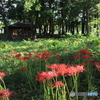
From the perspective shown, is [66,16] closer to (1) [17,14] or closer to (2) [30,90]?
(1) [17,14]

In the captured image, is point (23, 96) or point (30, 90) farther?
point (30, 90)

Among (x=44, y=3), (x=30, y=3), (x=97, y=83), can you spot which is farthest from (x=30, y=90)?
(x=44, y=3)

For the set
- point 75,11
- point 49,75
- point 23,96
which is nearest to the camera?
point 49,75

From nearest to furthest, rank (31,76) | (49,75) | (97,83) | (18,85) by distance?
(49,75)
(97,83)
(31,76)
(18,85)

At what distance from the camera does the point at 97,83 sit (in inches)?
130

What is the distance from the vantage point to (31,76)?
3.54 meters

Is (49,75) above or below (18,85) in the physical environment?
above

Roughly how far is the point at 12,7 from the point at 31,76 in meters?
28.2

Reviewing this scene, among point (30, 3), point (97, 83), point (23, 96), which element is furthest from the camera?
point (30, 3)

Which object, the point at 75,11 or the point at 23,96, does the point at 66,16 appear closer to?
the point at 75,11

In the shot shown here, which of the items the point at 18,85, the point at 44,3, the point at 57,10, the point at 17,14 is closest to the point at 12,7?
the point at 17,14

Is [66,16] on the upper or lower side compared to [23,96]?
upper

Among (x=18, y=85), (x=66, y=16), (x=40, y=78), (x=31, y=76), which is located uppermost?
(x=66, y=16)

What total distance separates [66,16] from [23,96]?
25422 millimetres
